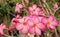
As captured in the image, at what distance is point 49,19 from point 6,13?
1442 millimetres

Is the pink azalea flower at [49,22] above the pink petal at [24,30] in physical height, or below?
above

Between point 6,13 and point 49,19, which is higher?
point 49,19

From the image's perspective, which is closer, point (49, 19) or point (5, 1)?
point (49, 19)

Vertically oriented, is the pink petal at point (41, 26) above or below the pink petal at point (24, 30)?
above

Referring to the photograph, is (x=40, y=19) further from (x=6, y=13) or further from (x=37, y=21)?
(x=6, y=13)

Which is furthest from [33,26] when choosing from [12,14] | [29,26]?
[12,14]

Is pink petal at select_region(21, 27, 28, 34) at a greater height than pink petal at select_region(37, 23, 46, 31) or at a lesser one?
lesser

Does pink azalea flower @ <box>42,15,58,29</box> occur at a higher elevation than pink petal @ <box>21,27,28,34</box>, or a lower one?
higher

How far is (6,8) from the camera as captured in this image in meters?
2.14

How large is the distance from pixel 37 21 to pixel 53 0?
1.43 meters

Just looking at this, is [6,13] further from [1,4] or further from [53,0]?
[53,0]

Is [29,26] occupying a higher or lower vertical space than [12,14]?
higher

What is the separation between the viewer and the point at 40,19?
2.55ft

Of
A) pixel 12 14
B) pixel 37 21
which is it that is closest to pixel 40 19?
pixel 37 21
